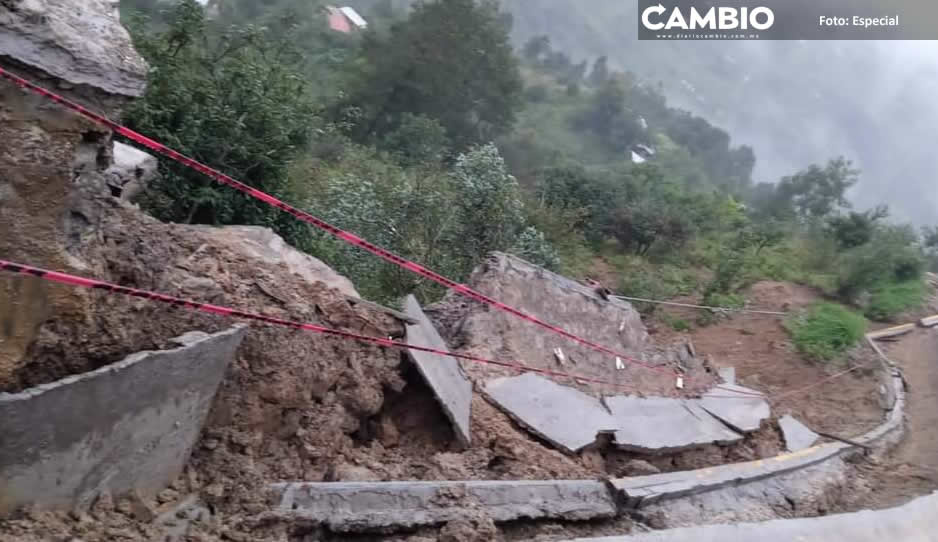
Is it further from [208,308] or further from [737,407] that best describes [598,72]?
[208,308]

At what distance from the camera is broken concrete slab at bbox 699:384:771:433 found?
20.5ft

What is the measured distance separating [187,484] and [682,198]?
2018cm

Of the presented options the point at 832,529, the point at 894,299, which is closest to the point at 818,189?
the point at 894,299

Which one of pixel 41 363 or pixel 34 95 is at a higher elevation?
pixel 34 95

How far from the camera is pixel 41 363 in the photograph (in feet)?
8.50

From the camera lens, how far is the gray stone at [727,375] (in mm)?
8156

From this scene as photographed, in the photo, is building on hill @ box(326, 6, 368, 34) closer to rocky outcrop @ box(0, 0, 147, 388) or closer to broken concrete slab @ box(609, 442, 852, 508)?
broken concrete slab @ box(609, 442, 852, 508)

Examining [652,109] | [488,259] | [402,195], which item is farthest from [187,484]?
[652,109]

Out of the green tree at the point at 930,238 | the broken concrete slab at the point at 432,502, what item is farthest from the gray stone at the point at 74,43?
the green tree at the point at 930,238

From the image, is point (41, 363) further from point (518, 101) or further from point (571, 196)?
point (518, 101)

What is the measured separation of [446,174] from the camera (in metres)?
10.2

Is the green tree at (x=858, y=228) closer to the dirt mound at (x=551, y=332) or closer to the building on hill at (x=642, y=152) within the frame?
the dirt mound at (x=551, y=332)

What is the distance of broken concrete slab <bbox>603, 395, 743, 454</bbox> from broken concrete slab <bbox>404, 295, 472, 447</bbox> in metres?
1.18

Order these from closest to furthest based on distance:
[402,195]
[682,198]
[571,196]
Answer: [402,195] → [571,196] → [682,198]
